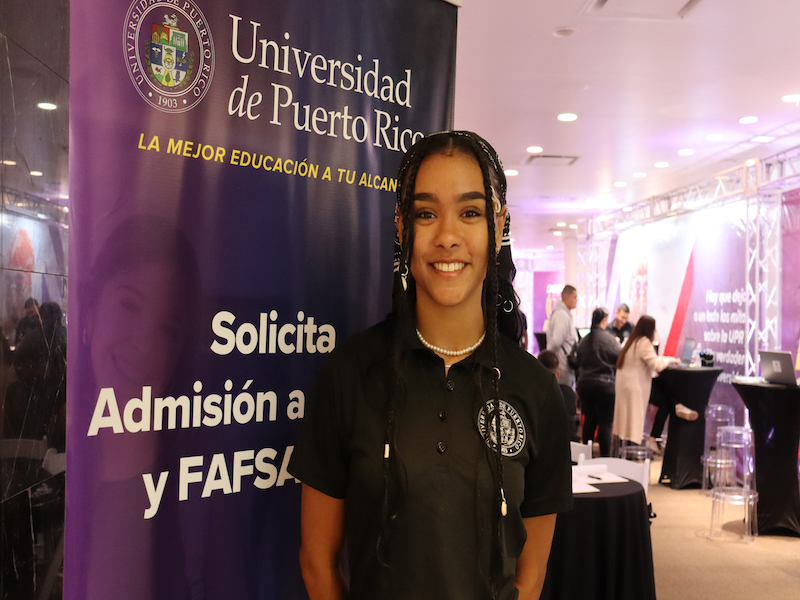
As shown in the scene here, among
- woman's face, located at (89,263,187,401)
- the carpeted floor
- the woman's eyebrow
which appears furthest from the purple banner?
the carpeted floor

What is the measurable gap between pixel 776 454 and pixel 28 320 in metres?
5.16

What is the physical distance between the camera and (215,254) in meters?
1.53

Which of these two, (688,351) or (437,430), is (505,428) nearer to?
(437,430)

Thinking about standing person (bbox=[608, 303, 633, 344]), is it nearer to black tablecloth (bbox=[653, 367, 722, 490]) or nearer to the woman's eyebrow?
black tablecloth (bbox=[653, 367, 722, 490])

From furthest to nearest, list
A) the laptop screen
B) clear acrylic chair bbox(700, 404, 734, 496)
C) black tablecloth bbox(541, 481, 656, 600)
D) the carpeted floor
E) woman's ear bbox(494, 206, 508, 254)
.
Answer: the laptop screen → clear acrylic chair bbox(700, 404, 734, 496) → the carpeted floor → black tablecloth bbox(541, 481, 656, 600) → woman's ear bbox(494, 206, 508, 254)

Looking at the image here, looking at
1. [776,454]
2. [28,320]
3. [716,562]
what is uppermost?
[28,320]

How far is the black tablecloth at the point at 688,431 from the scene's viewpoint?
6449 millimetres

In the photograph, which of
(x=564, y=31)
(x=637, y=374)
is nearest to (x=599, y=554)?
(x=564, y=31)

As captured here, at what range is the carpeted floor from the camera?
3.98 meters

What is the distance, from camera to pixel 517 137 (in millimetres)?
6871

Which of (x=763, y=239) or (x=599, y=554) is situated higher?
(x=763, y=239)

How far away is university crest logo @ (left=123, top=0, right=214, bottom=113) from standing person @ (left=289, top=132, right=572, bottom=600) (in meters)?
0.52

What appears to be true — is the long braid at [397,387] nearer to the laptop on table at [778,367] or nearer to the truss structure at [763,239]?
the laptop on table at [778,367]

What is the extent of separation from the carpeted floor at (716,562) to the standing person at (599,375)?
125 centimetres
